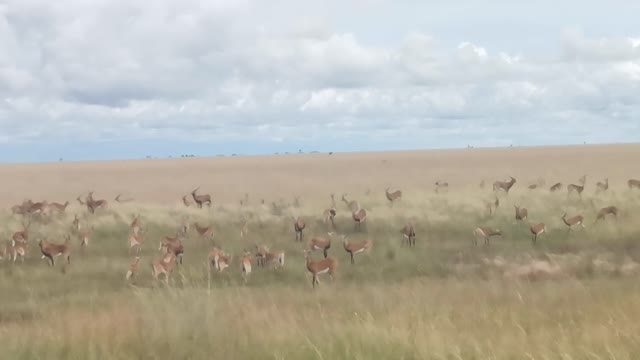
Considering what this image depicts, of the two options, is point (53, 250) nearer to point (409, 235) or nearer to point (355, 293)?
point (355, 293)

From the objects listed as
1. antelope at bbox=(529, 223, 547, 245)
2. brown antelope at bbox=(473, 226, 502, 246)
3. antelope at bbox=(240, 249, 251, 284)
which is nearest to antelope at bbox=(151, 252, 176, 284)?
antelope at bbox=(240, 249, 251, 284)

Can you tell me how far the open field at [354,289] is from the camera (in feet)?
19.5

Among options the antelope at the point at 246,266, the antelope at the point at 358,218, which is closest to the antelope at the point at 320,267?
the antelope at the point at 246,266

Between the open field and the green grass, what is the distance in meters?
0.03

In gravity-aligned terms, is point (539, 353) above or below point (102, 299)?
above

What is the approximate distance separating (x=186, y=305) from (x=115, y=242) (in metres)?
12.0

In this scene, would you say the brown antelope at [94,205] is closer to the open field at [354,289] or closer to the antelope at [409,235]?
the open field at [354,289]

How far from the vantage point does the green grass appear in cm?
591

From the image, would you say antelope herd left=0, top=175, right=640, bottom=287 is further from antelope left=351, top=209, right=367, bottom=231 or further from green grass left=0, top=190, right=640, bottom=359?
green grass left=0, top=190, right=640, bottom=359

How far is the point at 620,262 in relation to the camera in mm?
15133

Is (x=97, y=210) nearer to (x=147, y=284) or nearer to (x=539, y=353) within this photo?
(x=147, y=284)

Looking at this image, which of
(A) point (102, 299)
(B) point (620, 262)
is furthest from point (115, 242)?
(B) point (620, 262)

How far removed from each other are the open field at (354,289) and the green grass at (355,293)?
0.03m

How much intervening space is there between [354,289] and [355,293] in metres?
1.04
